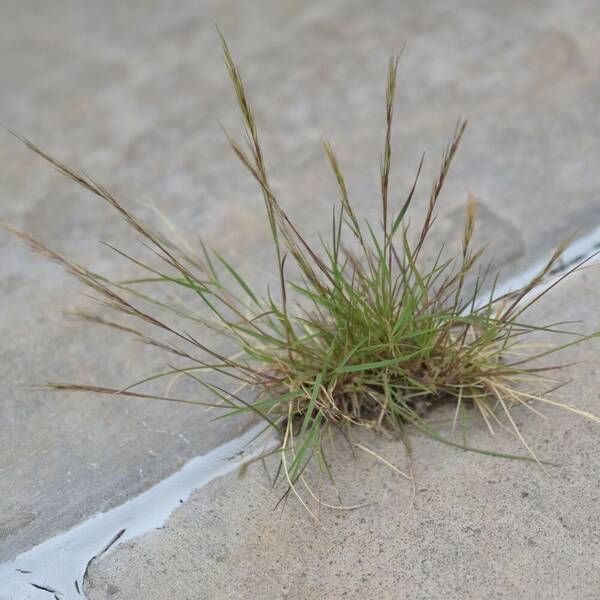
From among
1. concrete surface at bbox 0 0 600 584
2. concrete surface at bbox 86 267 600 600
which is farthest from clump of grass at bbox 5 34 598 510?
concrete surface at bbox 0 0 600 584

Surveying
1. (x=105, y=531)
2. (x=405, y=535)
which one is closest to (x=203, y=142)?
(x=105, y=531)

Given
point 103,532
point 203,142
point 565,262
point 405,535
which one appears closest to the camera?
point 405,535

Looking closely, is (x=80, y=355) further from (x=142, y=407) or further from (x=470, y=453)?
(x=470, y=453)

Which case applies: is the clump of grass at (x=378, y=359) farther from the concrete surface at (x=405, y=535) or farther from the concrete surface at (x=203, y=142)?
the concrete surface at (x=203, y=142)

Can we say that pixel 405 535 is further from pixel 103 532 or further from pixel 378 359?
pixel 103 532

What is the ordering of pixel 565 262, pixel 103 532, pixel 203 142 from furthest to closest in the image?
pixel 203 142, pixel 565 262, pixel 103 532

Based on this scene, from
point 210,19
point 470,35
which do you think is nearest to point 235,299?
point 470,35

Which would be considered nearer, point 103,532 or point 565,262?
point 103,532
